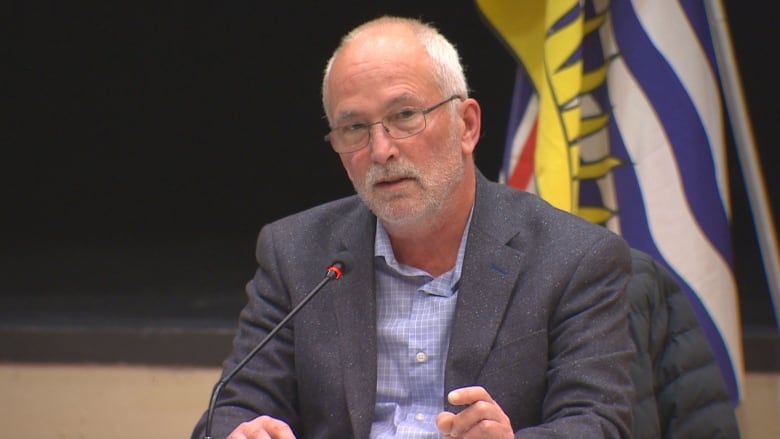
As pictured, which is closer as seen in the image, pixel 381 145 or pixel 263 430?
pixel 263 430

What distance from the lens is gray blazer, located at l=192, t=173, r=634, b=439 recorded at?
1770 mm

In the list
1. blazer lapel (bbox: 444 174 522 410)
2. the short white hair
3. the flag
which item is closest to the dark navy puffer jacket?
blazer lapel (bbox: 444 174 522 410)

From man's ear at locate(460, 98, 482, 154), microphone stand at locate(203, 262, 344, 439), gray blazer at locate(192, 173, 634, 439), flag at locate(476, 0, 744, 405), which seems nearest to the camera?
microphone stand at locate(203, 262, 344, 439)

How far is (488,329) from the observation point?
1.85 m

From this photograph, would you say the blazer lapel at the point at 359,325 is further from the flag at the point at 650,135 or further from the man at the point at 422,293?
the flag at the point at 650,135

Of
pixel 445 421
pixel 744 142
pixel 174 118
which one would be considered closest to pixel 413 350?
pixel 445 421

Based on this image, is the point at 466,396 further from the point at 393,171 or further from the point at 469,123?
the point at 469,123

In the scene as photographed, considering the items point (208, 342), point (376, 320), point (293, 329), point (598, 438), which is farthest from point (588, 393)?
point (208, 342)

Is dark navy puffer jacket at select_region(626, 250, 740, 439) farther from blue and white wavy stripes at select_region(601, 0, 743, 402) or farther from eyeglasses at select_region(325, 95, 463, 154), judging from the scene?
blue and white wavy stripes at select_region(601, 0, 743, 402)

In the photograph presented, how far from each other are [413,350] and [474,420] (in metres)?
0.38

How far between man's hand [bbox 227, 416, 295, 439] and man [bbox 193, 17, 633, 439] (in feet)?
0.04

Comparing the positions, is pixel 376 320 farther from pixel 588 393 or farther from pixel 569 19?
pixel 569 19

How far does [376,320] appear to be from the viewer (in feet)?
6.41

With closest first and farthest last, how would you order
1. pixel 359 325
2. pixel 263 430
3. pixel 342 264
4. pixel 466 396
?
pixel 466 396, pixel 263 430, pixel 342 264, pixel 359 325
